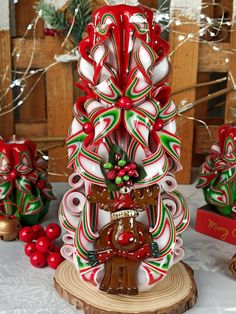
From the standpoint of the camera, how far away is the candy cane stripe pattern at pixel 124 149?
759 millimetres

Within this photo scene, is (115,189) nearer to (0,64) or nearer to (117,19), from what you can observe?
(117,19)

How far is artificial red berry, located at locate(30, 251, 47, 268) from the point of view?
0.94m

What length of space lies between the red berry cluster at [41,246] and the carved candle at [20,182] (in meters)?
0.07

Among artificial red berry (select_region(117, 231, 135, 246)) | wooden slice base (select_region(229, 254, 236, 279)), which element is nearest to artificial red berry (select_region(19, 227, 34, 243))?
artificial red berry (select_region(117, 231, 135, 246))

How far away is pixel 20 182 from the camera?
1062 mm

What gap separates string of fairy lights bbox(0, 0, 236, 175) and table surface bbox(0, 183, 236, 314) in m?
0.38

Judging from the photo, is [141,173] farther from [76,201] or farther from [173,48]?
[173,48]

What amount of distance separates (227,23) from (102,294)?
2.65 feet

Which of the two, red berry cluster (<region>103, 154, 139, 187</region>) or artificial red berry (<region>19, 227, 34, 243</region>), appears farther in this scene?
artificial red berry (<region>19, 227, 34, 243</region>)

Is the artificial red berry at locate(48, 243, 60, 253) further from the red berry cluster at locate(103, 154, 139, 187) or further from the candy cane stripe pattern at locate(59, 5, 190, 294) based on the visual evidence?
the red berry cluster at locate(103, 154, 139, 187)

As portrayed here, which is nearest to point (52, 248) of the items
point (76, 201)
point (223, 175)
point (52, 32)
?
point (76, 201)

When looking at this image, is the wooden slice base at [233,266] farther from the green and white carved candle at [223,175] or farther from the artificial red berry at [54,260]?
the artificial red berry at [54,260]

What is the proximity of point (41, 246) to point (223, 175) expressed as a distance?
41cm

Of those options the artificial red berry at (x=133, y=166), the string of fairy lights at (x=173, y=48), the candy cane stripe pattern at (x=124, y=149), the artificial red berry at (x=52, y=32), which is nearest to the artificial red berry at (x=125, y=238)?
the candy cane stripe pattern at (x=124, y=149)
